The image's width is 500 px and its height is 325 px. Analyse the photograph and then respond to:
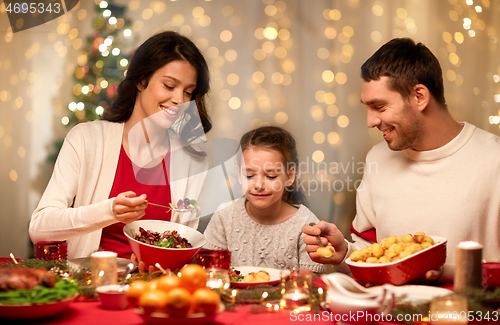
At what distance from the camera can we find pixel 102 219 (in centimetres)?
162

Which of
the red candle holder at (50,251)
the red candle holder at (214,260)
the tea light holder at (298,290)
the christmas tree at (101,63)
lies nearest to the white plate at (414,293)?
the tea light holder at (298,290)

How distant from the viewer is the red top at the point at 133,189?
2.06 meters

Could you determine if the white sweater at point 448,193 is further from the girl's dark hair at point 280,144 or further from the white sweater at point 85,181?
the white sweater at point 85,181

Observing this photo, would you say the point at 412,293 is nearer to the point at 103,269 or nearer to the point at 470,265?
the point at 470,265

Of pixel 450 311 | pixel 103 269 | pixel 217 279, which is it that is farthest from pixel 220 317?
pixel 450 311

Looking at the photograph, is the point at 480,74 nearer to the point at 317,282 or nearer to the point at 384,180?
the point at 384,180

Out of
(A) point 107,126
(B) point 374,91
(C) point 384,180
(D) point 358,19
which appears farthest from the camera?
(D) point 358,19

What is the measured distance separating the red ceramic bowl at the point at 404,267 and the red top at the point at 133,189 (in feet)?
3.96

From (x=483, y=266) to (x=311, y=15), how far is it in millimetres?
1929

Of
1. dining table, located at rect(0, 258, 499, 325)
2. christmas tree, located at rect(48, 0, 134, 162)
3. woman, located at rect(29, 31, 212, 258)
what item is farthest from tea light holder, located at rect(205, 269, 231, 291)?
christmas tree, located at rect(48, 0, 134, 162)

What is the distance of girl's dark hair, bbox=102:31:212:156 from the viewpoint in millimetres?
2176

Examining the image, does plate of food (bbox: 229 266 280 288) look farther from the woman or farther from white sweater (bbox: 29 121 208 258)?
the woman

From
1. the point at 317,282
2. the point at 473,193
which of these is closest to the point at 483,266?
the point at 317,282

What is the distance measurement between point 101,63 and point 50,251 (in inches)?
69.1
